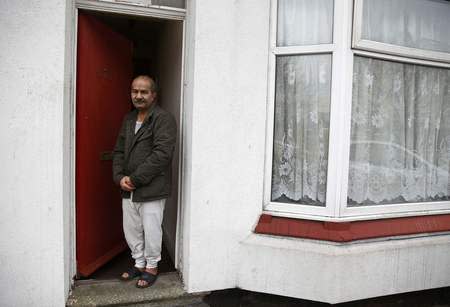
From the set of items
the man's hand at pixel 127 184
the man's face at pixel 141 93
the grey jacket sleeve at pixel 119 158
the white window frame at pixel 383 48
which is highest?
the white window frame at pixel 383 48

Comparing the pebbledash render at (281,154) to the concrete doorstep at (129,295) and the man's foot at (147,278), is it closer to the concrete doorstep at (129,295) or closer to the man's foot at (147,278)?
the concrete doorstep at (129,295)

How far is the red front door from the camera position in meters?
3.44

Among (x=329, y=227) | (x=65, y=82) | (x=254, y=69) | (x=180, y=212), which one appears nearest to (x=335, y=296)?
(x=329, y=227)

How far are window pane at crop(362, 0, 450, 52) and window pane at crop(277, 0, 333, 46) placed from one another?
35 cm

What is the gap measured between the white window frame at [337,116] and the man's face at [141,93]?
110 cm

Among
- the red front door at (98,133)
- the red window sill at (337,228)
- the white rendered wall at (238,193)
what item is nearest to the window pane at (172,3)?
the white rendered wall at (238,193)

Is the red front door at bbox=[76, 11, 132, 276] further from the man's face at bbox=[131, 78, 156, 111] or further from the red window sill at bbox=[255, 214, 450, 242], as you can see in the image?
the red window sill at bbox=[255, 214, 450, 242]

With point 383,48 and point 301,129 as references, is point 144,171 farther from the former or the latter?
point 383,48

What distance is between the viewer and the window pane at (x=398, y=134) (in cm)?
343

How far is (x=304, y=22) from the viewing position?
11.0 feet

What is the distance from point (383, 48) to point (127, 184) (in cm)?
→ 261

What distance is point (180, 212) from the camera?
355 cm

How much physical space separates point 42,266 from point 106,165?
1253 mm

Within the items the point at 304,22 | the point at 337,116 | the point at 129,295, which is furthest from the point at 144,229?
the point at 304,22
